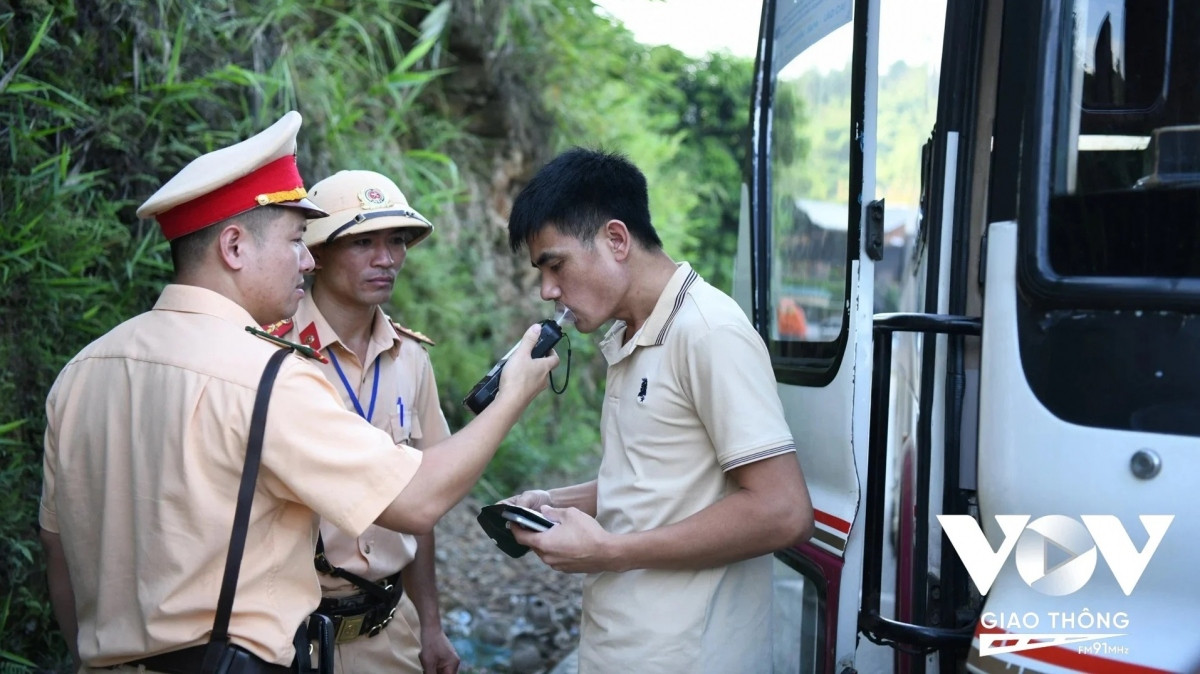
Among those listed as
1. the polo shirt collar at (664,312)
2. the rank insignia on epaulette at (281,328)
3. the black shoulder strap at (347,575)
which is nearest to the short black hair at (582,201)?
the polo shirt collar at (664,312)

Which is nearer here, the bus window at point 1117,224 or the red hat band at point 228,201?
the bus window at point 1117,224

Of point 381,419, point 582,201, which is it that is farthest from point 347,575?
point 582,201

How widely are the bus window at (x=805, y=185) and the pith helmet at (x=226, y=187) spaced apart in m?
1.59

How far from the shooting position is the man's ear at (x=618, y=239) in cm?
246

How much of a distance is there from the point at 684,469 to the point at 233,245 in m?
1.05

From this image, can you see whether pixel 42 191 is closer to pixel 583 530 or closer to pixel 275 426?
pixel 275 426

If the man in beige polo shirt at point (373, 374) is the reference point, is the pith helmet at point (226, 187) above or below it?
above

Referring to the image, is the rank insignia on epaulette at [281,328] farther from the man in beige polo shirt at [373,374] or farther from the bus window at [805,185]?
the bus window at [805,185]

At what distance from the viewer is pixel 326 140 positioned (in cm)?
534

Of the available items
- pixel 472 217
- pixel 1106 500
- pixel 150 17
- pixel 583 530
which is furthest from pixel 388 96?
pixel 1106 500

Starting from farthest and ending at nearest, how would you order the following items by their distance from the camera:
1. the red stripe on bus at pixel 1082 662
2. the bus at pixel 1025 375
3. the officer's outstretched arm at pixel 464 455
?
1. the officer's outstretched arm at pixel 464 455
2. the bus at pixel 1025 375
3. the red stripe on bus at pixel 1082 662

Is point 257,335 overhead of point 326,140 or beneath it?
beneath

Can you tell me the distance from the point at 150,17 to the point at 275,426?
2.91 metres

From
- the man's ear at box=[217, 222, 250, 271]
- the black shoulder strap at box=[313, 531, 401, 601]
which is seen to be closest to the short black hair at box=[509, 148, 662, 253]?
the man's ear at box=[217, 222, 250, 271]
